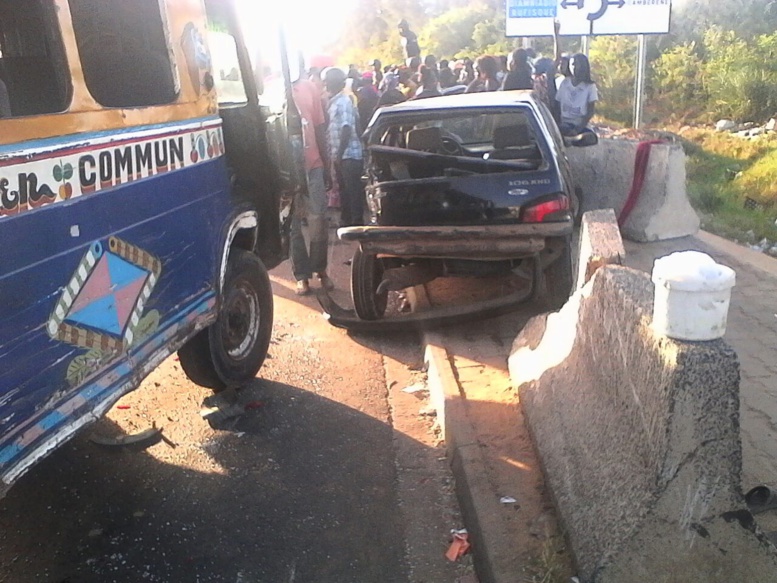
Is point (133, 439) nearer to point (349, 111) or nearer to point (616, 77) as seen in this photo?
point (349, 111)

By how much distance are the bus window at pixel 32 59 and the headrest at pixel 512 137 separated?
3.31m

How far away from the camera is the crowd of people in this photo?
7.16m

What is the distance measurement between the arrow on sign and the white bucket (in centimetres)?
→ 1683

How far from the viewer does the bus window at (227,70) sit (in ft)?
16.8

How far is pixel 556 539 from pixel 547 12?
18944mm

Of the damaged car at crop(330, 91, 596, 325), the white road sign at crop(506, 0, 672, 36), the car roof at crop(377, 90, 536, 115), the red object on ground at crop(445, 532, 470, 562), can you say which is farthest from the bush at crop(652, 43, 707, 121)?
the red object on ground at crop(445, 532, 470, 562)

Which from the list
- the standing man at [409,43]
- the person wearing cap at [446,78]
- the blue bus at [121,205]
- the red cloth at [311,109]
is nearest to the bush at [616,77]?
the person wearing cap at [446,78]

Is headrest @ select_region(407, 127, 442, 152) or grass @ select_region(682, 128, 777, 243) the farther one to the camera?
grass @ select_region(682, 128, 777, 243)

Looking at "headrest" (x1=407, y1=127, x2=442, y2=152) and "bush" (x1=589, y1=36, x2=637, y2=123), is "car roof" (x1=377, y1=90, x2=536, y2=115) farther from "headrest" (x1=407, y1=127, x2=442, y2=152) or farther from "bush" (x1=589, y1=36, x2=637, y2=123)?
"bush" (x1=589, y1=36, x2=637, y2=123)

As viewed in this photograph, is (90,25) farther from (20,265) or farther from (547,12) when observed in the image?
(547,12)

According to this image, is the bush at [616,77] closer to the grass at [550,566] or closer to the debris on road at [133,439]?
the debris on road at [133,439]

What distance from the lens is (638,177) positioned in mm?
8602

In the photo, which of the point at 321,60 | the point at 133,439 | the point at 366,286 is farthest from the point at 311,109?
the point at 133,439

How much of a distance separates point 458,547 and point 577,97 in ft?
27.7
